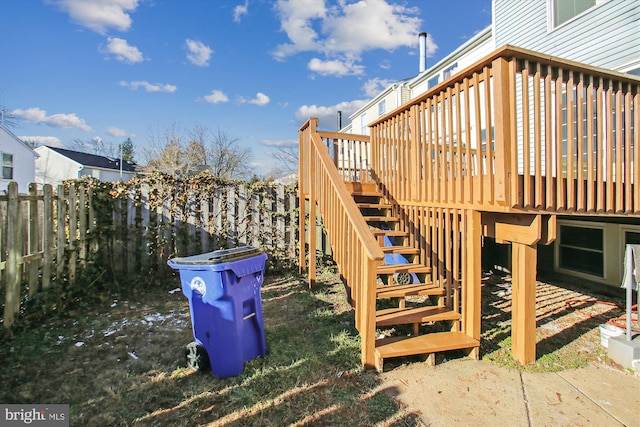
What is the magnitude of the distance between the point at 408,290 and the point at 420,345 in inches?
26.3

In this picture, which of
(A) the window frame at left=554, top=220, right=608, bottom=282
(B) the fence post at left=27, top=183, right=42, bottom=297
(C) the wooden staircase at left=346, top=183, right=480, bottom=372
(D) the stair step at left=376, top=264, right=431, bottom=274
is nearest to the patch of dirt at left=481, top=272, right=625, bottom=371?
(A) the window frame at left=554, top=220, right=608, bottom=282

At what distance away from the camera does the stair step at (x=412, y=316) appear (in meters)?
2.87

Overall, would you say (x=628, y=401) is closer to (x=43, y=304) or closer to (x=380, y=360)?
(x=380, y=360)

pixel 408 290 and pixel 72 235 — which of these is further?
pixel 72 235

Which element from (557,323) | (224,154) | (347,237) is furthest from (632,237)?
(224,154)

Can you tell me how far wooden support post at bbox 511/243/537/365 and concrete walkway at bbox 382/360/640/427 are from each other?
19 cm

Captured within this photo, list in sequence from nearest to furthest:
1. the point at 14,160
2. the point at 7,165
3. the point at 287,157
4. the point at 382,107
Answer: the point at 382,107, the point at 7,165, the point at 14,160, the point at 287,157

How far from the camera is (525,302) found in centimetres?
265

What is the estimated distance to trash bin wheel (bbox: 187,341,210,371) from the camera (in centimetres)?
248

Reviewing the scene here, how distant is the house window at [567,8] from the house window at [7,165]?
23.7m

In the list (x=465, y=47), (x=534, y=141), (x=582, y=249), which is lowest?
(x=582, y=249)

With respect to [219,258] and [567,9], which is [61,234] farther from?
[567,9]

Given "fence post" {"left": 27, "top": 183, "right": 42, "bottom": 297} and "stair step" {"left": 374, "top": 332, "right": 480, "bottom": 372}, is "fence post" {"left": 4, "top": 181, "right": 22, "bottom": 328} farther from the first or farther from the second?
"stair step" {"left": 374, "top": 332, "right": 480, "bottom": 372}

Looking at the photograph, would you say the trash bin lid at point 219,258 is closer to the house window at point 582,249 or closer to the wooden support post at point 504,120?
the wooden support post at point 504,120
